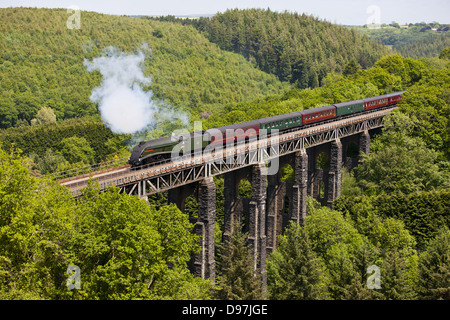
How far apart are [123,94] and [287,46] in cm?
11354

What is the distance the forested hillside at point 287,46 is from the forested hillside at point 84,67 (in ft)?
46.1

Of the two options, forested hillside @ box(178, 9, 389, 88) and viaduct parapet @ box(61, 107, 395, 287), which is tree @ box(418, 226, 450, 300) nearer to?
viaduct parapet @ box(61, 107, 395, 287)

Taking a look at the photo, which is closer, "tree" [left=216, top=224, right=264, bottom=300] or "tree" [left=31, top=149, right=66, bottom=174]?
"tree" [left=216, top=224, right=264, bottom=300]

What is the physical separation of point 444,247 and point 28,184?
1190 inches

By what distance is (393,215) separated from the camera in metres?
62.5

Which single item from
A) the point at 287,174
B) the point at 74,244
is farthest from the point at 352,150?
the point at 74,244

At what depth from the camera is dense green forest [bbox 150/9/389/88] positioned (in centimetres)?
18080

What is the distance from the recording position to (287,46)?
186 meters

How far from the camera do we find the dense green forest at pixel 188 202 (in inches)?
1320

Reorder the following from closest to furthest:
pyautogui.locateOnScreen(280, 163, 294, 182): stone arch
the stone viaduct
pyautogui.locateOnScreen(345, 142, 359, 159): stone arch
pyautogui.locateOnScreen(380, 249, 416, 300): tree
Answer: pyautogui.locateOnScreen(380, 249, 416, 300): tree
the stone viaduct
pyautogui.locateOnScreen(280, 163, 294, 182): stone arch
pyautogui.locateOnScreen(345, 142, 359, 159): stone arch
